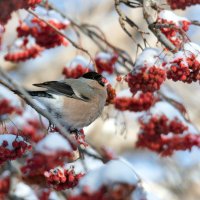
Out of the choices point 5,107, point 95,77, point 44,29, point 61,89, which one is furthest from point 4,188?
point 44,29

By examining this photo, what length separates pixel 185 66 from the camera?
2980 millimetres

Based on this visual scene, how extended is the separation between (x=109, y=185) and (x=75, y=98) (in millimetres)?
1877

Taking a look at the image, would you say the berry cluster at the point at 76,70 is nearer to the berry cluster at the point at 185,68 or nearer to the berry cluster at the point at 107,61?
the berry cluster at the point at 107,61

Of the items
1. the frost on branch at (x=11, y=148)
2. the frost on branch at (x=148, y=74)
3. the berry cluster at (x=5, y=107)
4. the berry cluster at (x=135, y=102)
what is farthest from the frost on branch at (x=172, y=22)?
the frost on branch at (x=11, y=148)

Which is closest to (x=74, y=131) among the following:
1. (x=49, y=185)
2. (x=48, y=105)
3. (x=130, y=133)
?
(x=48, y=105)

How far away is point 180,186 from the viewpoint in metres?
8.85

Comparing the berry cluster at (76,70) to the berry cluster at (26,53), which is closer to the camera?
the berry cluster at (76,70)

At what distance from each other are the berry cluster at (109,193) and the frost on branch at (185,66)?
0.99m

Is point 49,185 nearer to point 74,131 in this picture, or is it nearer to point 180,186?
point 74,131

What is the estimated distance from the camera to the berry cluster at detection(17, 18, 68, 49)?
411 centimetres

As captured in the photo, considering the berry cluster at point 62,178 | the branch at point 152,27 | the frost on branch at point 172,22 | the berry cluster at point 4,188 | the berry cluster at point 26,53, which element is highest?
the branch at point 152,27

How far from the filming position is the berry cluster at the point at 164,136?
12.9ft

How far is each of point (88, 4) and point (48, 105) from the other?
5464 mm

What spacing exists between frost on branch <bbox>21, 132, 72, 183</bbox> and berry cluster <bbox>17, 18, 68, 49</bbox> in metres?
1.76
